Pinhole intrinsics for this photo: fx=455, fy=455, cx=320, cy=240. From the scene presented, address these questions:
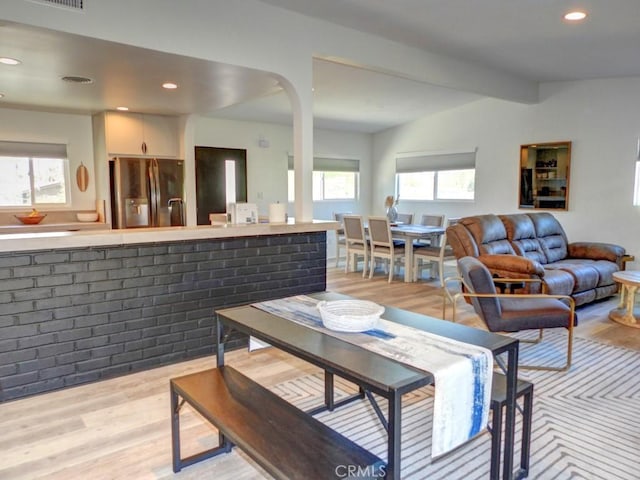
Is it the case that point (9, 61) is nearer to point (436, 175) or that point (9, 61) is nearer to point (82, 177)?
point (82, 177)

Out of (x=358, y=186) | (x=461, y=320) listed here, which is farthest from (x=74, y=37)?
(x=358, y=186)

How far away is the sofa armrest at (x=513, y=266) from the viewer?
4.02m

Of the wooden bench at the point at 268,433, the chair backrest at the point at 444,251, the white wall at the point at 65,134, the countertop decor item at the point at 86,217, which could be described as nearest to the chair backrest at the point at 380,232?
the chair backrest at the point at 444,251

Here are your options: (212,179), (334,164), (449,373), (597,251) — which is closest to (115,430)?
(449,373)

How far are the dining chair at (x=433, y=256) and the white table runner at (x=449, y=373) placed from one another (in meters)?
4.33

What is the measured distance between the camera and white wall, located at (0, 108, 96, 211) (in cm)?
557

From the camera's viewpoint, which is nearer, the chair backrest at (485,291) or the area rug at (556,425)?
the area rug at (556,425)

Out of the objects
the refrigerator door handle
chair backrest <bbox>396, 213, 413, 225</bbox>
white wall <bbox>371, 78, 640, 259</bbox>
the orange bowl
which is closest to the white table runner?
the refrigerator door handle

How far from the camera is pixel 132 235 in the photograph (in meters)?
3.05

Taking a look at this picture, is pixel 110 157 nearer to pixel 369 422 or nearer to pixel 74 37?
pixel 74 37

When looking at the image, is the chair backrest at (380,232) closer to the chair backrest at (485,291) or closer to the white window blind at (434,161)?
the white window blind at (434,161)

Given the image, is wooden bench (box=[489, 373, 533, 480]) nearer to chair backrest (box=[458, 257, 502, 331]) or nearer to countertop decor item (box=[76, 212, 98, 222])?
chair backrest (box=[458, 257, 502, 331])

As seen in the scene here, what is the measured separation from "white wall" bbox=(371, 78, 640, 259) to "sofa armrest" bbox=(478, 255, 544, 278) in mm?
2668

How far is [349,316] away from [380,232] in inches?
182
